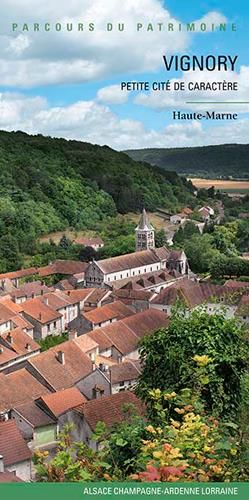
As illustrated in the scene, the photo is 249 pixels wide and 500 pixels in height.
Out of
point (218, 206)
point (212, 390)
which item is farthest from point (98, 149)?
A: point (212, 390)

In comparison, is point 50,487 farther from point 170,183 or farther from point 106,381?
point 170,183

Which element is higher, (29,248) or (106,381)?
(29,248)

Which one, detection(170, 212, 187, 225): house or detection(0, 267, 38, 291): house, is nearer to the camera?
detection(0, 267, 38, 291): house

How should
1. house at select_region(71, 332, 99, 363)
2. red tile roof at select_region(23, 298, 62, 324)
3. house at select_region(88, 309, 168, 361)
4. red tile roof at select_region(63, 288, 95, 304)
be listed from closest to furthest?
house at select_region(71, 332, 99, 363), house at select_region(88, 309, 168, 361), red tile roof at select_region(23, 298, 62, 324), red tile roof at select_region(63, 288, 95, 304)

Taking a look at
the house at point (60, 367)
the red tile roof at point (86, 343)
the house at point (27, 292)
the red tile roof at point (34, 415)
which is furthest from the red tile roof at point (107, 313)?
the red tile roof at point (34, 415)

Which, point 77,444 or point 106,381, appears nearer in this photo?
point 77,444

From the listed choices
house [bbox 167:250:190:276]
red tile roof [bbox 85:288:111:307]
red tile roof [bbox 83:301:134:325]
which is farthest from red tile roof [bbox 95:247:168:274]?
red tile roof [bbox 83:301:134:325]

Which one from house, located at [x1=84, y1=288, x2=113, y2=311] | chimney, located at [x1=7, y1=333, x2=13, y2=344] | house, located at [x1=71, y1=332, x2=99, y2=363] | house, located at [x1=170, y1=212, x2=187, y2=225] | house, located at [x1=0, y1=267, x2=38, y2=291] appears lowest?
Answer: house, located at [x1=71, y1=332, x2=99, y2=363]

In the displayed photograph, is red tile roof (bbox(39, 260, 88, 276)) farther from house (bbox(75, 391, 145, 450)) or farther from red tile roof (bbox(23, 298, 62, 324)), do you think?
house (bbox(75, 391, 145, 450))
